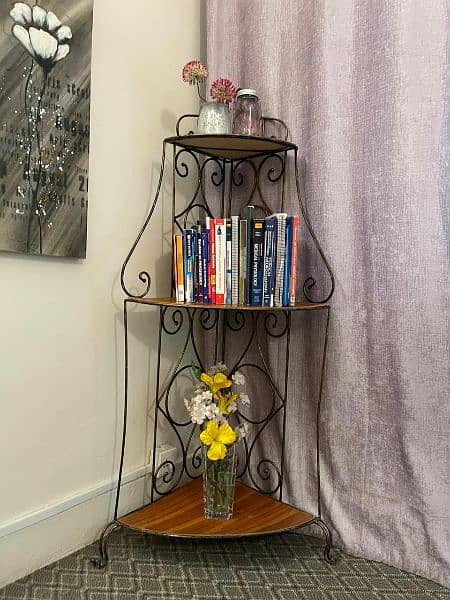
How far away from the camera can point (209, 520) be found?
4.85 feet

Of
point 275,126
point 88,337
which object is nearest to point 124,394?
point 88,337

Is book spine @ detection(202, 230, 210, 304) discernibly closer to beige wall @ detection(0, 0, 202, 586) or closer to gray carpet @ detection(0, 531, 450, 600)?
beige wall @ detection(0, 0, 202, 586)

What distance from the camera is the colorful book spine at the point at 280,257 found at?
4.71ft

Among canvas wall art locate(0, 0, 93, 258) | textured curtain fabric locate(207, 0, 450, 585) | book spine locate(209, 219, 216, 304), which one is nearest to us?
canvas wall art locate(0, 0, 93, 258)

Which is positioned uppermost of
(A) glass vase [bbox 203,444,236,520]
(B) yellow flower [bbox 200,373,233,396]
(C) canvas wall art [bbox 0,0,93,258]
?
(C) canvas wall art [bbox 0,0,93,258]

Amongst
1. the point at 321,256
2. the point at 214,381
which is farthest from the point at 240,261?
the point at 214,381

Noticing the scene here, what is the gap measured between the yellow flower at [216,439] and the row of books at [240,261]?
339 mm

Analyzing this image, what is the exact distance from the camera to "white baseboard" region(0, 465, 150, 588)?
1.33m

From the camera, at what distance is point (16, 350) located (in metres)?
1.32

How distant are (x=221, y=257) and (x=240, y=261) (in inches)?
2.1

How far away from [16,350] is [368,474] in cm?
98

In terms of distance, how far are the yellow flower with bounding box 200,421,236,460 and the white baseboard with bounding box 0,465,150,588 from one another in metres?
0.33

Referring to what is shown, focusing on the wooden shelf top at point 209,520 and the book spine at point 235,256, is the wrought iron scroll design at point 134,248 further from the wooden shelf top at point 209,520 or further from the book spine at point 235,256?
the wooden shelf top at point 209,520

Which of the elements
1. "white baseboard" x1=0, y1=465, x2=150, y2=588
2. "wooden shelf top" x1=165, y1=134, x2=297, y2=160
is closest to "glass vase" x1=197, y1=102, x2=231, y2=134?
"wooden shelf top" x1=165, y1=134, x2=297, y2=160
